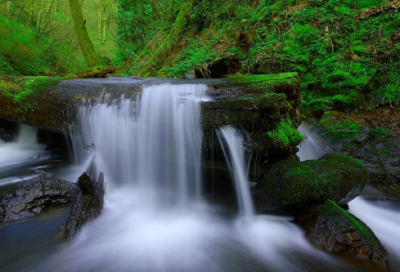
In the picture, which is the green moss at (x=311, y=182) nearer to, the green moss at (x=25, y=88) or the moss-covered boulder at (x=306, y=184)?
the moss-covered boulder at (x=306, y=184)

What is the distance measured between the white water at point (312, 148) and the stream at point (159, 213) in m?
0.04

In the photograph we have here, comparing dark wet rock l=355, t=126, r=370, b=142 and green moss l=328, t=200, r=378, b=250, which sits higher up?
dark wet rock l=355, t=126, r=370, b=142

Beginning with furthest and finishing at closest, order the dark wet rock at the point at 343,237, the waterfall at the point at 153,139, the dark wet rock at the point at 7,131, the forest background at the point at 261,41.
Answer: the dark wet rock at the point at 7,131 < the forest background at the point at 261,41 < the waterfall at the point at 153,139 < the dark wet rock at the point at 343,237

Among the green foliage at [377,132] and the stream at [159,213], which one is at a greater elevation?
the green foliage at [377,132]

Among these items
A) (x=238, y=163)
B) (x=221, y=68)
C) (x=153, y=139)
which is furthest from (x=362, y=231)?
(x=221, y=68)

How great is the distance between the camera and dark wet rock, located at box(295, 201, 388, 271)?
2.35 meters

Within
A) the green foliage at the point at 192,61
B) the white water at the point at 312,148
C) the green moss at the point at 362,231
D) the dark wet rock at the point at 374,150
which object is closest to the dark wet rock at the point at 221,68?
the green foliage at the point at 192,61

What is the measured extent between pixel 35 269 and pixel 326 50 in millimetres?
7819

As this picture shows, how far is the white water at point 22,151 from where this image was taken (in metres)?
5.11

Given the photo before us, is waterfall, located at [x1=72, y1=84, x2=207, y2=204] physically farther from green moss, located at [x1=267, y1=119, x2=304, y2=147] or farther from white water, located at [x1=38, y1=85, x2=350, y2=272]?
green moss, located at [x1=267, y1=119, x2=304, y2=147]

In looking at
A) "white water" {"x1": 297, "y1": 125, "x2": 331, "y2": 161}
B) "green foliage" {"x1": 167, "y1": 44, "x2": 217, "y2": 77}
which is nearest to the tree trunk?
"green foliage" {"x1": 167, "y1": 44, "x2": 217, "y2": 77}

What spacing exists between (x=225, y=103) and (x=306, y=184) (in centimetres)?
155

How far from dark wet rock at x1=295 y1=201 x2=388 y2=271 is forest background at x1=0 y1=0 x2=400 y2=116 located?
12.1 ft

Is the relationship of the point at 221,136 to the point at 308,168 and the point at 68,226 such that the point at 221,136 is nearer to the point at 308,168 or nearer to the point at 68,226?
the point at 308,168
